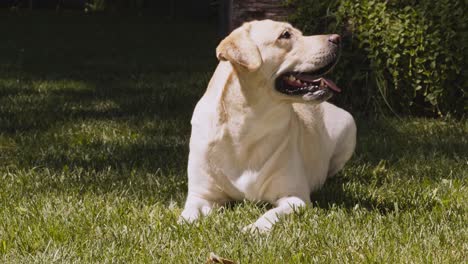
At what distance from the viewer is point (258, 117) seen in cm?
391

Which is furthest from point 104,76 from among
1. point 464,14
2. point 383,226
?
point 383,226

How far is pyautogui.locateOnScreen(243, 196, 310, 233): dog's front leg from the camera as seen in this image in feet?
12.0

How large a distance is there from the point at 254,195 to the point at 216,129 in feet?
1.27

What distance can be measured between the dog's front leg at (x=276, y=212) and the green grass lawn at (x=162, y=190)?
6cm

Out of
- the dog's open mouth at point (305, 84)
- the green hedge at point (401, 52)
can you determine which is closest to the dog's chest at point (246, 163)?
the dog's open mouth at point (305, 84)

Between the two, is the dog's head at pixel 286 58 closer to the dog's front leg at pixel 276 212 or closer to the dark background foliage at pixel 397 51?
the dog's front leg at pixel 276 212

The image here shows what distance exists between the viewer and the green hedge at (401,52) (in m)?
6.89

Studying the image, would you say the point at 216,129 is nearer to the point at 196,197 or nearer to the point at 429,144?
the point at 196,197

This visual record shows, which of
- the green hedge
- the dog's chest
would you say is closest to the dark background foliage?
the green hedge

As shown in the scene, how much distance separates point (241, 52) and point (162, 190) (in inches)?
43.9

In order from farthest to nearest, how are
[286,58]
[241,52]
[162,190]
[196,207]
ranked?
1. [162,190]
2. [196,207]
3. [286,58]
4. [241,52]

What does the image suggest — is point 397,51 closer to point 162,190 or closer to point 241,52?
point 162,190

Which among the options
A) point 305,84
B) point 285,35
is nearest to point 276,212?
point 305,84

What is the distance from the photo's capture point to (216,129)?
3.96 meters
